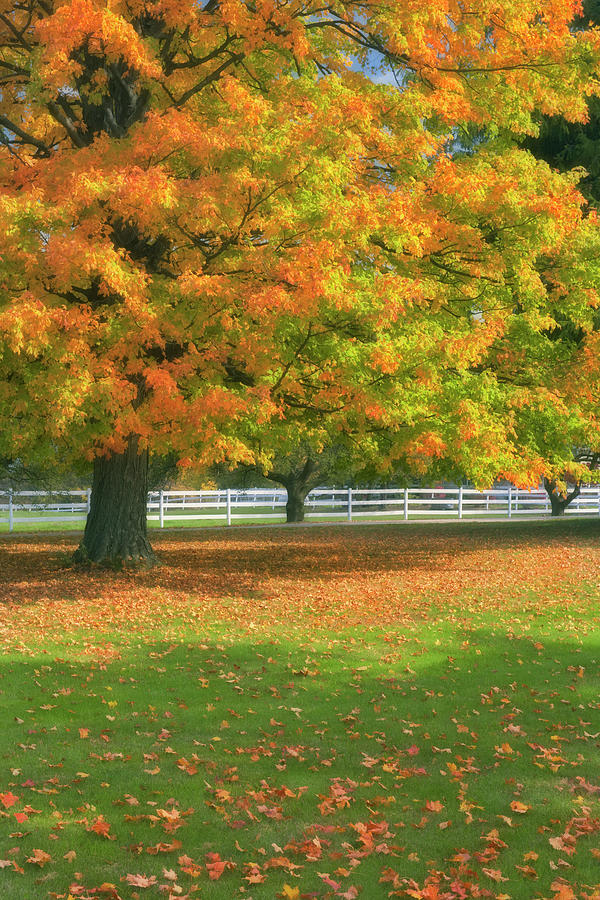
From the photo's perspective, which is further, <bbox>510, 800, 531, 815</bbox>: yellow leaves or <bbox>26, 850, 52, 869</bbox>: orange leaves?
<bbox>510, 800, 531, 815</bbox>: yellow leaves

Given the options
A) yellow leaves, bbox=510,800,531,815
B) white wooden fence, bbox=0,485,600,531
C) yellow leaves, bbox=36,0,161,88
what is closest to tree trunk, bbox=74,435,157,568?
yellow leaves, bbox=36,0,161,88

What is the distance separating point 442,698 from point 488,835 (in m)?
3.12

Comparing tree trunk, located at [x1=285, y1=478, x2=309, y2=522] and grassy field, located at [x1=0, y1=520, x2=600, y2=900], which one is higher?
tree trunk, located at [x1=285, y1=478, x2=309, y2=522]

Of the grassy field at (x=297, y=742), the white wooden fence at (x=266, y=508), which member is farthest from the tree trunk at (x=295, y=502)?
the grassy field at (x=297, y=742)

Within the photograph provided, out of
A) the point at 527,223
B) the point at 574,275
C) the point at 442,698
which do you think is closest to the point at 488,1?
the point at 527,223

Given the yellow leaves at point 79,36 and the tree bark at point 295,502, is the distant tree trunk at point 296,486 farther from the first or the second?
the yellow leaves at point 79,36

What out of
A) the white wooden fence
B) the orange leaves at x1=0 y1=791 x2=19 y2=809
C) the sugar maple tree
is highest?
the sugar maple tree

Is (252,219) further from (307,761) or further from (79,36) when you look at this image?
(307,761)

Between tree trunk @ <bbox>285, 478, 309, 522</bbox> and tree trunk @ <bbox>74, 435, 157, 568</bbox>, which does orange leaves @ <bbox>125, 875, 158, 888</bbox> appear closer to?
tree trunk @ <bbox>74, 435, 157, 568</bbox>

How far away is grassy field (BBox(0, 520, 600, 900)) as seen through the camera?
471 centimetres

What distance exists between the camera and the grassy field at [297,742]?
4.71m

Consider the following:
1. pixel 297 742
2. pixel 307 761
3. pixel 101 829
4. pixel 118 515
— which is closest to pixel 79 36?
pixel 118 515

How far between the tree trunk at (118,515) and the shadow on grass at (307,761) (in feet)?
19.0

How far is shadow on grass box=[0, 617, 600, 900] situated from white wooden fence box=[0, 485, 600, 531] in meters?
21.4
